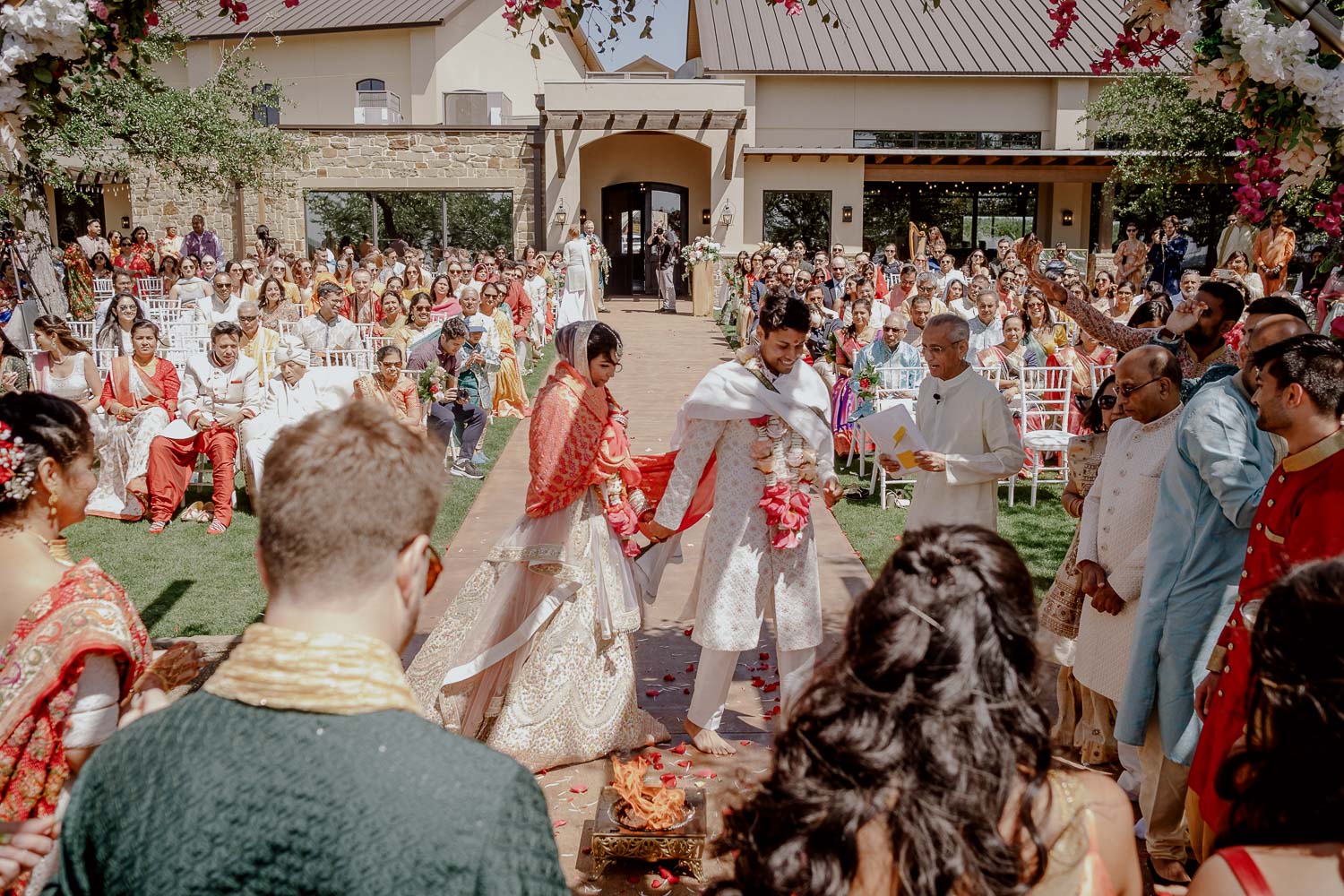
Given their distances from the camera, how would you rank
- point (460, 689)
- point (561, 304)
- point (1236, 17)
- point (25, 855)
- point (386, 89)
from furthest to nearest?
point (386, 89)
point (561, 304)
point (460, 689)
point (1236, 17)
point (25, 855)

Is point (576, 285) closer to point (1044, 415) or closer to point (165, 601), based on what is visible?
point (1044, 415)

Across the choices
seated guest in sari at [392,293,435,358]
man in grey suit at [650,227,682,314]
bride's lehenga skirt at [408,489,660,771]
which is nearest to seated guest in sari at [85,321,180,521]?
seated guest in sari at [392,293,435,358]

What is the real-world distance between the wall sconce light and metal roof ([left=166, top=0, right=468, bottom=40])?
10.9 meters

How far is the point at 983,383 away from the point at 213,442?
6752 mm

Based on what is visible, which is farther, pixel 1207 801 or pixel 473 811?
pixel 1207 801

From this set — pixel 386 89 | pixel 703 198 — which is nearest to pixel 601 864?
pixel 703 198

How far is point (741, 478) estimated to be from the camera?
4809 mm

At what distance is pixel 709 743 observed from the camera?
189 inches

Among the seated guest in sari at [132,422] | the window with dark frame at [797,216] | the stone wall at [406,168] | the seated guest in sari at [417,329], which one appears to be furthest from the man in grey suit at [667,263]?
the seated guest in sari at [132,422]

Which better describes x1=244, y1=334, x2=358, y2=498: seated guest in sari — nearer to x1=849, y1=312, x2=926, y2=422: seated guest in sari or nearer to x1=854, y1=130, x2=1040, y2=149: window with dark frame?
x1=849, y1=312, x2=926, y2=422: seated guest in sari

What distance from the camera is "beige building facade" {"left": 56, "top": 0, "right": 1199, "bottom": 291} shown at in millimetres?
27734

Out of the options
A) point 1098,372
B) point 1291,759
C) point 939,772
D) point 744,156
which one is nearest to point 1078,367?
point 1098,372

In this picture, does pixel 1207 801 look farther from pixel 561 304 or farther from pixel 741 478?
pixel 561 304

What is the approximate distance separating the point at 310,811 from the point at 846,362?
11.1 metres
